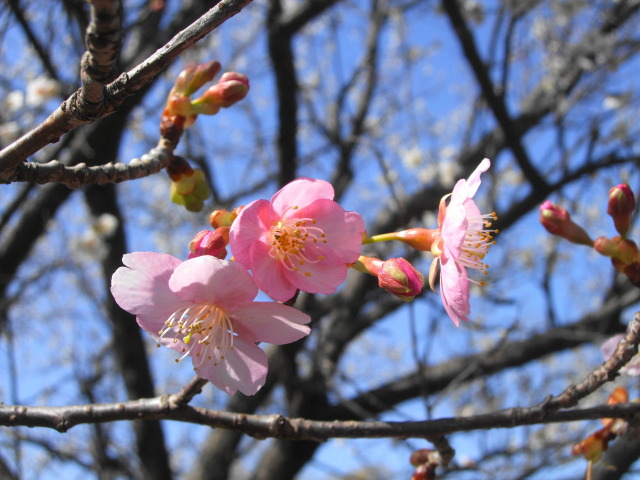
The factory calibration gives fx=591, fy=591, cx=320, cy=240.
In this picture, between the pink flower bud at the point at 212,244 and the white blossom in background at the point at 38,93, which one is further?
the white blossom in background at the point at 38,93

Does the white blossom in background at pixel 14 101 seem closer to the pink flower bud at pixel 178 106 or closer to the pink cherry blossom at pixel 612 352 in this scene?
the pink flower bud at pixel 178 106

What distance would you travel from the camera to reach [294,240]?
1.10 meters

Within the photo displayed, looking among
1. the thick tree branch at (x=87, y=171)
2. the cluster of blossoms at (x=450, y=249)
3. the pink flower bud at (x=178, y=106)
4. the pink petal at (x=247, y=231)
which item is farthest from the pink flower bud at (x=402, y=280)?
the pink flower bud at (x=178, y=106)

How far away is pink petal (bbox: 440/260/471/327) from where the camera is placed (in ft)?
3.28

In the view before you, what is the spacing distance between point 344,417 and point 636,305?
6.29 ft

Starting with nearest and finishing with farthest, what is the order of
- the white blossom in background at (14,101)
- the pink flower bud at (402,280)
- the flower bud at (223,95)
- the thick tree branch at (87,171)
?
the thick tree branch at (87,171) < the pink flower bud at (402,280) < the flower bud at (223,95) < the white blossom in background at (14,101)

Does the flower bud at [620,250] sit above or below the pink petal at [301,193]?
below

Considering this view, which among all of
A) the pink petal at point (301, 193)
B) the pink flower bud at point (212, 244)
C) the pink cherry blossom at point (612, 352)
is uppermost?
the pink petal at point (301, 193)

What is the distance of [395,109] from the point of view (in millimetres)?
6762

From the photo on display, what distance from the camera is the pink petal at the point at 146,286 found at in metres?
1.01

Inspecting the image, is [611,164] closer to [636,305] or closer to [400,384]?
[636,305]

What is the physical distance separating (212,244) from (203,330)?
20 centimetres

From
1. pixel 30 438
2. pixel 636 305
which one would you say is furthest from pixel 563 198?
pixel 30 438

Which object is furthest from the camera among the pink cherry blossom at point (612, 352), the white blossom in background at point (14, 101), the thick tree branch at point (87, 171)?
the white blossom in background at point (14, 101)
